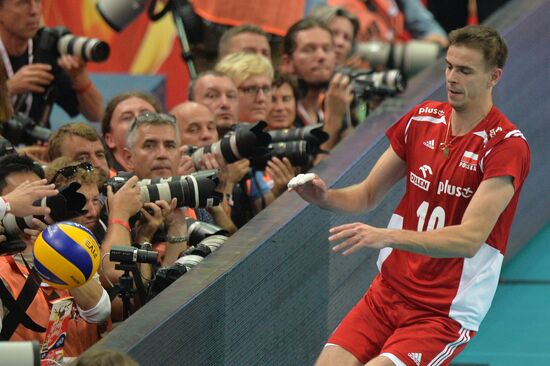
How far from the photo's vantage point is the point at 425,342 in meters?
5.02

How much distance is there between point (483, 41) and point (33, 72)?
11.2ft

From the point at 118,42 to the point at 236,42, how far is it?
139 inches

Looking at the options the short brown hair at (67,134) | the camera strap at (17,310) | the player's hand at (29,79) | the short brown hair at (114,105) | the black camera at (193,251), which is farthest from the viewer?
the player's hand at (29,79)

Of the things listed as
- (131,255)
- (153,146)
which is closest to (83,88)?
(153,146)

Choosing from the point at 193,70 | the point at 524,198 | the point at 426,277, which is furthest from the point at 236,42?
the point at 426,277

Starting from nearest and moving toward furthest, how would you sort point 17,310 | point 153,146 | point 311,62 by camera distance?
1. point 17,310
2. point 153,146
3. point 311,62

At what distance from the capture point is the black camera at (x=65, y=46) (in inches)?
304

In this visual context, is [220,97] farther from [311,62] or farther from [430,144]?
[430,144]

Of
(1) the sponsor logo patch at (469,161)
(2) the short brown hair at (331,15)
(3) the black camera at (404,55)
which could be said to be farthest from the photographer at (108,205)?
Answer: (3) the black camera at (404,55)

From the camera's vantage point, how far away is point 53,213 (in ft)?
17.6

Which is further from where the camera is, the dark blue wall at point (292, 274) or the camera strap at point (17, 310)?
the dark blue wall at point (292, 274)

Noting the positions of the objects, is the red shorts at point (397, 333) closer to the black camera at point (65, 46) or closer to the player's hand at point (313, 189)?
the player's hand at point (313, 189)

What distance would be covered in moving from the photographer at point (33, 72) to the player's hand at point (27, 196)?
96.3 inches

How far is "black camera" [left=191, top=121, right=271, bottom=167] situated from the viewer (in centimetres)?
651
